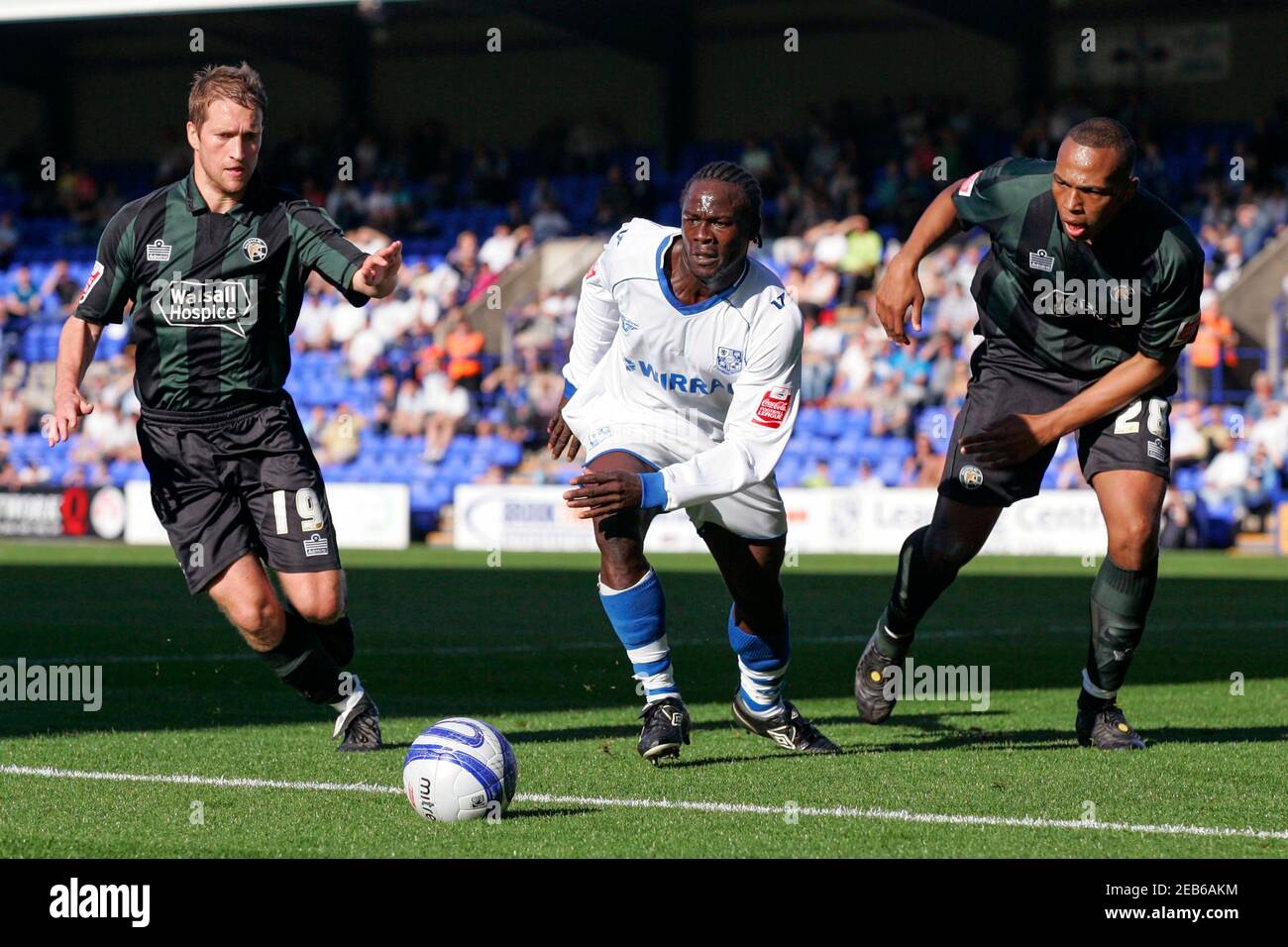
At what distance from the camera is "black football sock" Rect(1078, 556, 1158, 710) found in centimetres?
713

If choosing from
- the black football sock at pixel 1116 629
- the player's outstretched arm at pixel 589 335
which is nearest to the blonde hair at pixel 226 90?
the player's outstretched arm at pixel 589 335

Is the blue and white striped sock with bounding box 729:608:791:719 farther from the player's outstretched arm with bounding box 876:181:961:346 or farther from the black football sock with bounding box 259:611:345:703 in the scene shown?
the black football sock with bounding box 259:611:345:703

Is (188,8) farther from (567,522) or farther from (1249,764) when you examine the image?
(1249,764)

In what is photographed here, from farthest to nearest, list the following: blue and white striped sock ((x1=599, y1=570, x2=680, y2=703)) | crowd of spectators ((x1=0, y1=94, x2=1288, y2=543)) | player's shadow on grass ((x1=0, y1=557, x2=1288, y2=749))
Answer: crowd of spectators ((x1=0, y1=94, x2=1288, y2=543)), player's shadow on grass ((x1=0, y1=557, x2=1288, y2=749)), blue and white striped sock ((x1=599, y1=570, x2=680, y2=703))

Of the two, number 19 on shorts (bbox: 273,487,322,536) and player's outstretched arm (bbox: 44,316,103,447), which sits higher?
player's outstretched arm (bbox: 44,316,103,447)

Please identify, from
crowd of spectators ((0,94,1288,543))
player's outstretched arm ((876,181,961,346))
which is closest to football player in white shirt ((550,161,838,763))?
player's outstretched arm ((876,181,961,346))

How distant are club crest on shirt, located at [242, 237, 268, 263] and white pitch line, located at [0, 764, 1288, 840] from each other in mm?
1905

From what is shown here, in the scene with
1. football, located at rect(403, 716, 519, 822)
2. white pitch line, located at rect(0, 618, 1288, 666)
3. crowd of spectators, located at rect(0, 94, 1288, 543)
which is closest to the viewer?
football, located at rect(403, 716, 519, 822)

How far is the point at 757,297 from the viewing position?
6711mm

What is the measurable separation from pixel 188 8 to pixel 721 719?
18.0 metres

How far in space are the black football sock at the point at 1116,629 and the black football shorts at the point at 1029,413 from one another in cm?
40

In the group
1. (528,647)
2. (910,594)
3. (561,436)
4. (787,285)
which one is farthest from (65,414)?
(787,285)

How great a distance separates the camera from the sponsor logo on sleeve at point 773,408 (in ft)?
21.6

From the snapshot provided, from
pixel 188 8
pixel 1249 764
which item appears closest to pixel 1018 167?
pixel 1249 764
